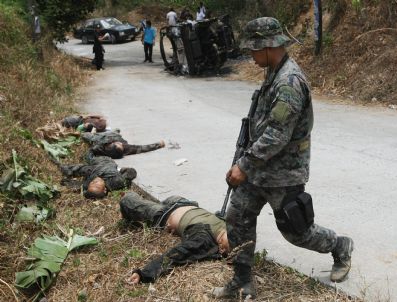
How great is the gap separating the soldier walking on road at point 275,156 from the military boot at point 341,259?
0.78 feet

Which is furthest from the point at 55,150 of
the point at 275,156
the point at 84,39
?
the point at 84,39

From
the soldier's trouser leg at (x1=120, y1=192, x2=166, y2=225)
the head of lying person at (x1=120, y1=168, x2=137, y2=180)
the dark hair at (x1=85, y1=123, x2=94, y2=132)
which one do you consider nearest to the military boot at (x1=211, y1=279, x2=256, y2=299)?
the soldier's trouser leg at (x1=120, y1=192, x2=166, y2=225)

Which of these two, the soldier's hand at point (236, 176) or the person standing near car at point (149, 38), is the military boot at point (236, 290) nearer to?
the soldier's hand at point (236, 176)

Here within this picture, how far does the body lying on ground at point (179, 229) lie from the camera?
12.9ft

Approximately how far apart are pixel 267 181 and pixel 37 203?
2945 mm

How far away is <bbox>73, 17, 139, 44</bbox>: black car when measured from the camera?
1123 inches

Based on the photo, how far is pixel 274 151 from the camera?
3.07 metres

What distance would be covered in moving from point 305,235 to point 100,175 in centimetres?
333

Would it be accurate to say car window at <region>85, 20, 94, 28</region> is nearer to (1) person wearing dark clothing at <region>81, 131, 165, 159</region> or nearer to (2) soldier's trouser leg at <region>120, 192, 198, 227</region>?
(1) person wearing dark clothing at <region>81, 131, 165, 159</region>

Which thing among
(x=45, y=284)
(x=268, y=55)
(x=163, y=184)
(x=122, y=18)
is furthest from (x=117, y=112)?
(x=122, y=18)

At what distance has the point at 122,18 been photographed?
34750 mm

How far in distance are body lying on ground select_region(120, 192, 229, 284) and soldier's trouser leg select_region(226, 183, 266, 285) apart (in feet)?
2.04

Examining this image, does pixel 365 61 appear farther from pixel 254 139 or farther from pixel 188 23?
pixel 254 139

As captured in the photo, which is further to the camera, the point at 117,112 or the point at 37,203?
the point at 117,112
